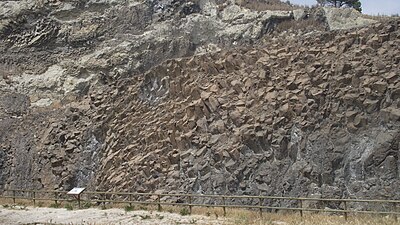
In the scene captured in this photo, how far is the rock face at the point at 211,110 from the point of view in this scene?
1888cm

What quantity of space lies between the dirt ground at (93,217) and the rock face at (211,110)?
2268mm

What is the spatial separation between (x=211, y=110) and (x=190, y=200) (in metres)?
4.66

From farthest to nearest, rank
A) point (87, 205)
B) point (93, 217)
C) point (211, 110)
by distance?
point (87, 205) → point (211, 110) → point (93, 217)

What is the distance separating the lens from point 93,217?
67.9 feet

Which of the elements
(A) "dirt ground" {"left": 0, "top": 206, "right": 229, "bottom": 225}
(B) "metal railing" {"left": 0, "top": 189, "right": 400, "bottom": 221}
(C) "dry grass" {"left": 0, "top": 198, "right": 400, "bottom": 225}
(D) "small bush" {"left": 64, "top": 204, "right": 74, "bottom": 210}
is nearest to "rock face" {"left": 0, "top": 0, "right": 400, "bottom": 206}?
(B) "metal railing" {"left": 0, "top": 189, "right": 400, "bottom": 221}

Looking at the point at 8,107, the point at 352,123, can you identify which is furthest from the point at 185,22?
the point at 352,123

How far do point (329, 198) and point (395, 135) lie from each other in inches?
128

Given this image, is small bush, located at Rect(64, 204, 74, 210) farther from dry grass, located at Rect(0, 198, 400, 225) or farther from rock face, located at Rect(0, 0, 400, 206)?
dry grass, located at Rect(0, 198, 400, 225)

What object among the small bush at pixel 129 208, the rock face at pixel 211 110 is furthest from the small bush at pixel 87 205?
the small bush at pixel 129 208

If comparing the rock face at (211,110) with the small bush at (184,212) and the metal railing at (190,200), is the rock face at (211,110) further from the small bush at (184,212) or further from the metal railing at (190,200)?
the small bush at (184,212)

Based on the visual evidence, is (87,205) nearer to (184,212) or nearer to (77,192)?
(77,192)

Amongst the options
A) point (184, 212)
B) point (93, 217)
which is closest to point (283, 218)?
point (184, 212)

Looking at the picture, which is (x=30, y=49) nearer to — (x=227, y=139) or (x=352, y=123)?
(x=227, y=139)

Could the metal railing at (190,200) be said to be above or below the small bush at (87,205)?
above
